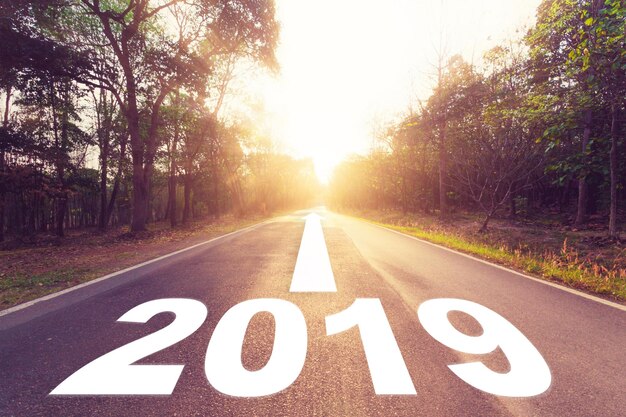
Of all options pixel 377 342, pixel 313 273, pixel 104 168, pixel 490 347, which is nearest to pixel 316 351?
pixel 377 342

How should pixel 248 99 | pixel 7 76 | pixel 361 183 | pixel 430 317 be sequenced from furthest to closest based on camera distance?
pixel 361 183
pixel 248 99
pixel 7 76
pixel 430 317

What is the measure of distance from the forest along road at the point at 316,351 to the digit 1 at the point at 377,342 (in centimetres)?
1

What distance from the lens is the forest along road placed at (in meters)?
1.88

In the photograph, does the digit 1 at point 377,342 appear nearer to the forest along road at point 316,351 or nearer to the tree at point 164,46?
the forest along road at point 316,351

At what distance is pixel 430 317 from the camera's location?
129 inches

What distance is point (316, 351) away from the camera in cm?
251

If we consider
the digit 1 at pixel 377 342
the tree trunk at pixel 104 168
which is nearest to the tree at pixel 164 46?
the tree trunk at pixel 104 168

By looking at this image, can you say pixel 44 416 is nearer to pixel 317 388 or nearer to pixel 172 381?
pixel 172 381

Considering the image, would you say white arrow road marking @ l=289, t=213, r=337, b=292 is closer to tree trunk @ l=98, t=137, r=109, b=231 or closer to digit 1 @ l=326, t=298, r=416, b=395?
digit 1 @ l=326, t=298, r=416, b=395

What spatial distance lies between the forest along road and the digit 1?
1cm

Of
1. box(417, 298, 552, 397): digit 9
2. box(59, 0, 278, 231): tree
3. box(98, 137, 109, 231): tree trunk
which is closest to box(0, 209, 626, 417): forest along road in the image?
box(417, 298, 552, 397): digit 9

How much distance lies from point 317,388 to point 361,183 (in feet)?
154

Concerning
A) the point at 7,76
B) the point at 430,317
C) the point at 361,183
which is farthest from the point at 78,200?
the point at 361,183

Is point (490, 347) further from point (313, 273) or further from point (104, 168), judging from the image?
point (104, 168)
